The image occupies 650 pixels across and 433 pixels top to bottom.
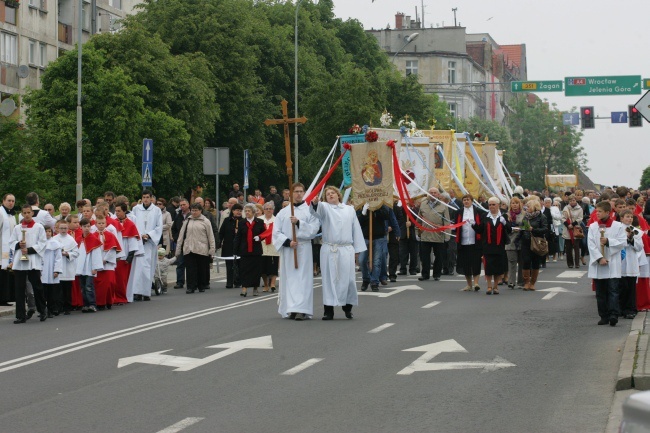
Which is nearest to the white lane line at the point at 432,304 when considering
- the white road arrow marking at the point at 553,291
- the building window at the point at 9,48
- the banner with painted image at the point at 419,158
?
the white road arrow marking at the point at 553,291

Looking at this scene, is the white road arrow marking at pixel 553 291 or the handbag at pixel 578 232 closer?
the white road arrow marking at pixel 553 291

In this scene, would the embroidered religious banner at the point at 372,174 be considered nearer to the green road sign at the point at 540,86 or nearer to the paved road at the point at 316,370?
the paved road at the point at 316,370

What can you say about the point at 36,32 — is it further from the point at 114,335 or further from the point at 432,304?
the point at 114,335

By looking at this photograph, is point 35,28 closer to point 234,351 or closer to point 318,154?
point 318,154

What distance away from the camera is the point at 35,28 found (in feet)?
192

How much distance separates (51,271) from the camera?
63.4 ft

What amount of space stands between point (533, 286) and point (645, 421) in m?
19.2

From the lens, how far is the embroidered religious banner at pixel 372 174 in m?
24.2

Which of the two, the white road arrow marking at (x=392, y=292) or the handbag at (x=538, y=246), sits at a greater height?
the handbag at (x=538, y=246)

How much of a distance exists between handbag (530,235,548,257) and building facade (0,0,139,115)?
103 feet

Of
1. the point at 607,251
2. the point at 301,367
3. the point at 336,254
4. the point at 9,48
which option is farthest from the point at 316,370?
the point at 9,48

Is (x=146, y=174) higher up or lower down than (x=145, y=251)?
higher up

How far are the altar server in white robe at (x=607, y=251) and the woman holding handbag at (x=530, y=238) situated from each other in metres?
6.76

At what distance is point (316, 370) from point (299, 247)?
5975 millimetres
